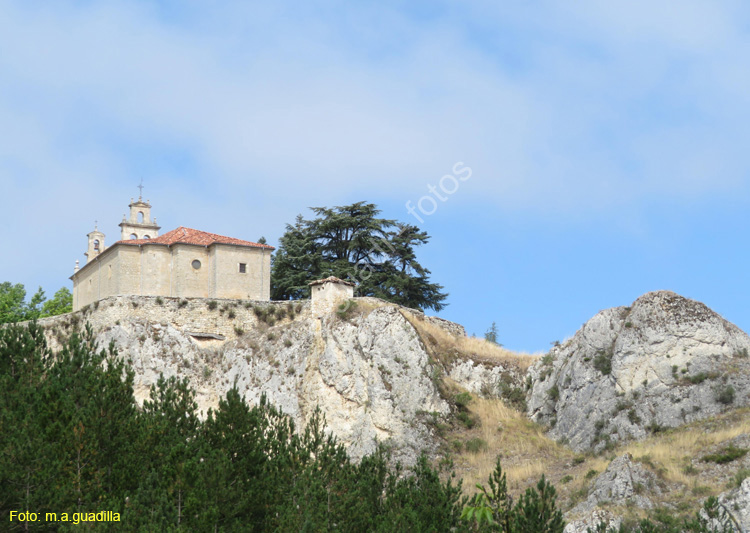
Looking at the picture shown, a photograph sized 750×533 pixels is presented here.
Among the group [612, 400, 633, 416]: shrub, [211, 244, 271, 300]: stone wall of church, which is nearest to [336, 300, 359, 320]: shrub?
[211, 244, 271, 300]: stone wall of church

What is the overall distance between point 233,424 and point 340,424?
16431 millimetres

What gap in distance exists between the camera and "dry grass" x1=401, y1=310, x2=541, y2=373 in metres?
41.9

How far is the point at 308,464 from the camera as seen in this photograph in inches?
861

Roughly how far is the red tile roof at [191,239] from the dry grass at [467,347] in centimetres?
848

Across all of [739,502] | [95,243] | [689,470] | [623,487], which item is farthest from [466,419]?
[95,243]

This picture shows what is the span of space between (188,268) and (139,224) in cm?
729

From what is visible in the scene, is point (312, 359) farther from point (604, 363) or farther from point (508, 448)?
point (604, 363)

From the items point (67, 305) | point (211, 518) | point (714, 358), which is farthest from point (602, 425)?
point (67, 305)

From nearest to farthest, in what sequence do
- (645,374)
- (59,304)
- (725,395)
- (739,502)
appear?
1. (739,502)
2. (725,395)
3. (645,374)
4. (59,304)

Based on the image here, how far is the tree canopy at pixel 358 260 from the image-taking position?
51.4m

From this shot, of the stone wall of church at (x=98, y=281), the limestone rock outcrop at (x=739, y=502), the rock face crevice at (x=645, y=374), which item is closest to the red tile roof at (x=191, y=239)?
the stone wall of church at (x=98, y=281)

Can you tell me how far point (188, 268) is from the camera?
1687 inches

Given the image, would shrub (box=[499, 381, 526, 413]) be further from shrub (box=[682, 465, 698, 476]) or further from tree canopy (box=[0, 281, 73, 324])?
tree canopy (box=[0, 281, 73, 324])

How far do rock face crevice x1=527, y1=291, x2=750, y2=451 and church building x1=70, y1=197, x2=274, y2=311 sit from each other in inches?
591
